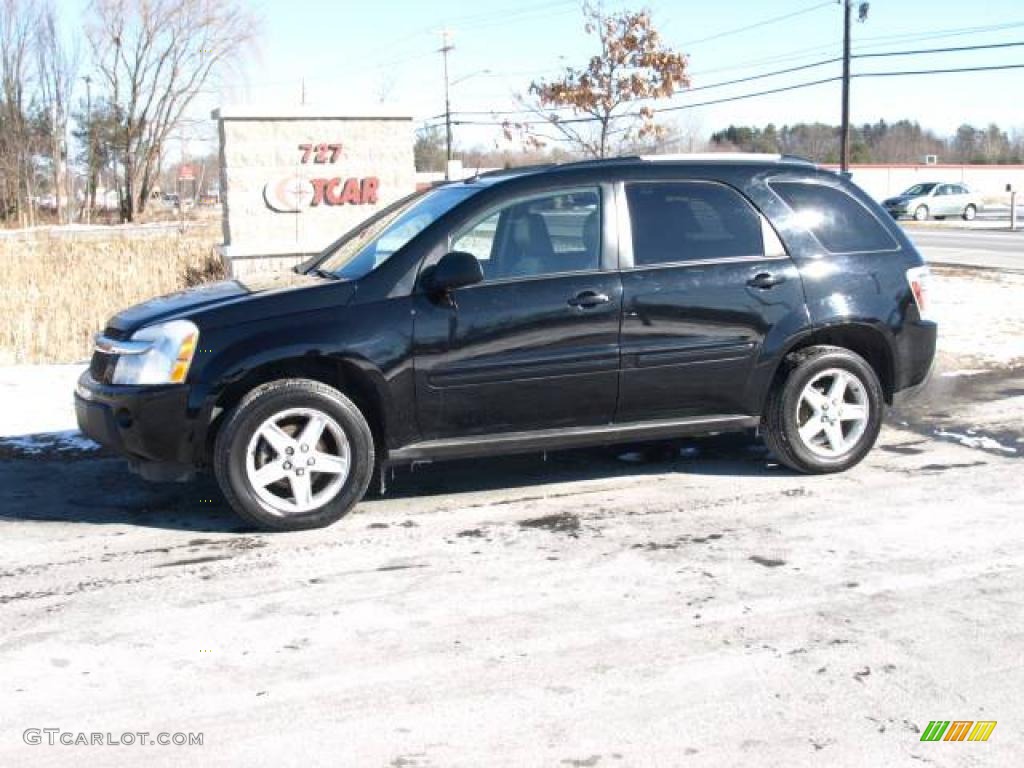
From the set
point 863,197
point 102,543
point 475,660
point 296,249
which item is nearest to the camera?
point 475,660

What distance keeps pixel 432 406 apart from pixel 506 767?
8.78 ft

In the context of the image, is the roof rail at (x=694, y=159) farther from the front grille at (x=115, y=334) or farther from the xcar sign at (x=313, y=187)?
the xcar sign at (x=313, y=187)

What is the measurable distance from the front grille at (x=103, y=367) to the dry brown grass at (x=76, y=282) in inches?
224

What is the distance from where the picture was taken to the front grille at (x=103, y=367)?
A: 577 cm

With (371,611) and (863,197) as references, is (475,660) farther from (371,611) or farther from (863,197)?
(863,197)

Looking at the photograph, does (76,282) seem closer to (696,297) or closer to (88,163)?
(696,297)

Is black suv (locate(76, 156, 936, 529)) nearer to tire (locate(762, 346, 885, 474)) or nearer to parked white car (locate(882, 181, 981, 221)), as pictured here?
tire (locate(762, 346, 885, 474))

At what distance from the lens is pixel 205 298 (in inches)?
235

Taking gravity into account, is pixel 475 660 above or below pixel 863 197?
below

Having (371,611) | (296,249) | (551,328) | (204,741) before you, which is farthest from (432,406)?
(296,249)

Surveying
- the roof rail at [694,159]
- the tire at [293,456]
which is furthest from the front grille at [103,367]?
the roof rail at [694,159]

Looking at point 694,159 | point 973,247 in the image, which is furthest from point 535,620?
point 973,247

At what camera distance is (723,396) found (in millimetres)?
6344

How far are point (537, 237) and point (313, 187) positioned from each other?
6594mm
